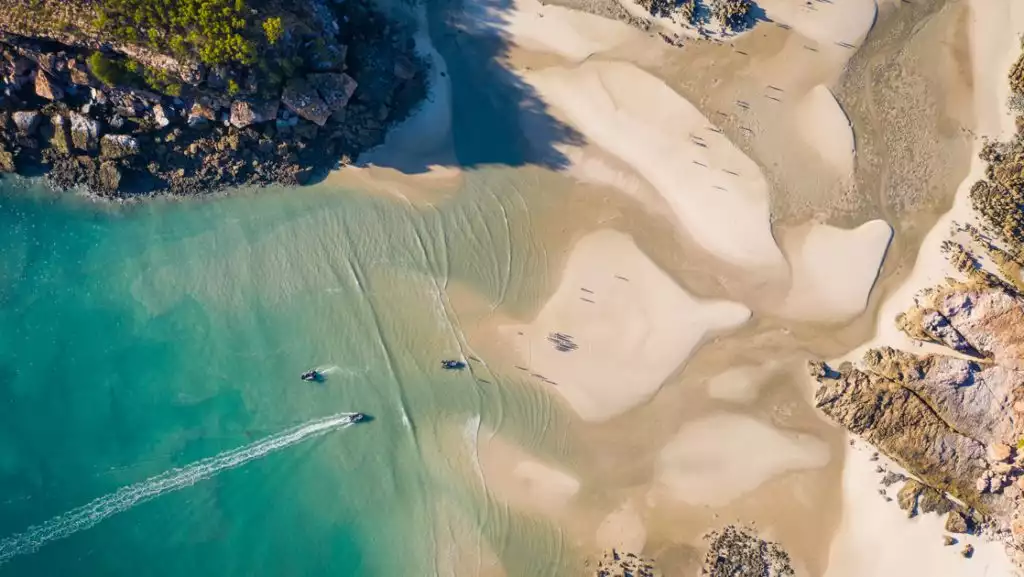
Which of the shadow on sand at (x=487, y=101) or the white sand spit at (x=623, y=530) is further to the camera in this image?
the white sand spit at (x=623, y=530)

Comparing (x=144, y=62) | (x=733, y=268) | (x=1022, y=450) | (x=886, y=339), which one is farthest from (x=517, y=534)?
(x=144, y=62)

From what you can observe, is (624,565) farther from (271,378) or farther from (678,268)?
(271,378)

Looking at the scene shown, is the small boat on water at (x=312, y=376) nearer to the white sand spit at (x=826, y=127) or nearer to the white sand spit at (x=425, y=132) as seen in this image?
the white sand spit at (x=425, y=132)

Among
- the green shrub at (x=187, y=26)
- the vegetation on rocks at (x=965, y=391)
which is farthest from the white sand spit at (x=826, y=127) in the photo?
the green shrub at (x=187, y=26)

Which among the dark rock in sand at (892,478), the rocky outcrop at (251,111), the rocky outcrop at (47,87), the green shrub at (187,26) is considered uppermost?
the green shrub at (187,26)

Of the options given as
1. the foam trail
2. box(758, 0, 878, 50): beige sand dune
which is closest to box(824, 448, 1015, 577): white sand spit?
box(758, 0, 878, 50): beige sand dune

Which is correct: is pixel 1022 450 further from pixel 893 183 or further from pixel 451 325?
pixel 451 325
